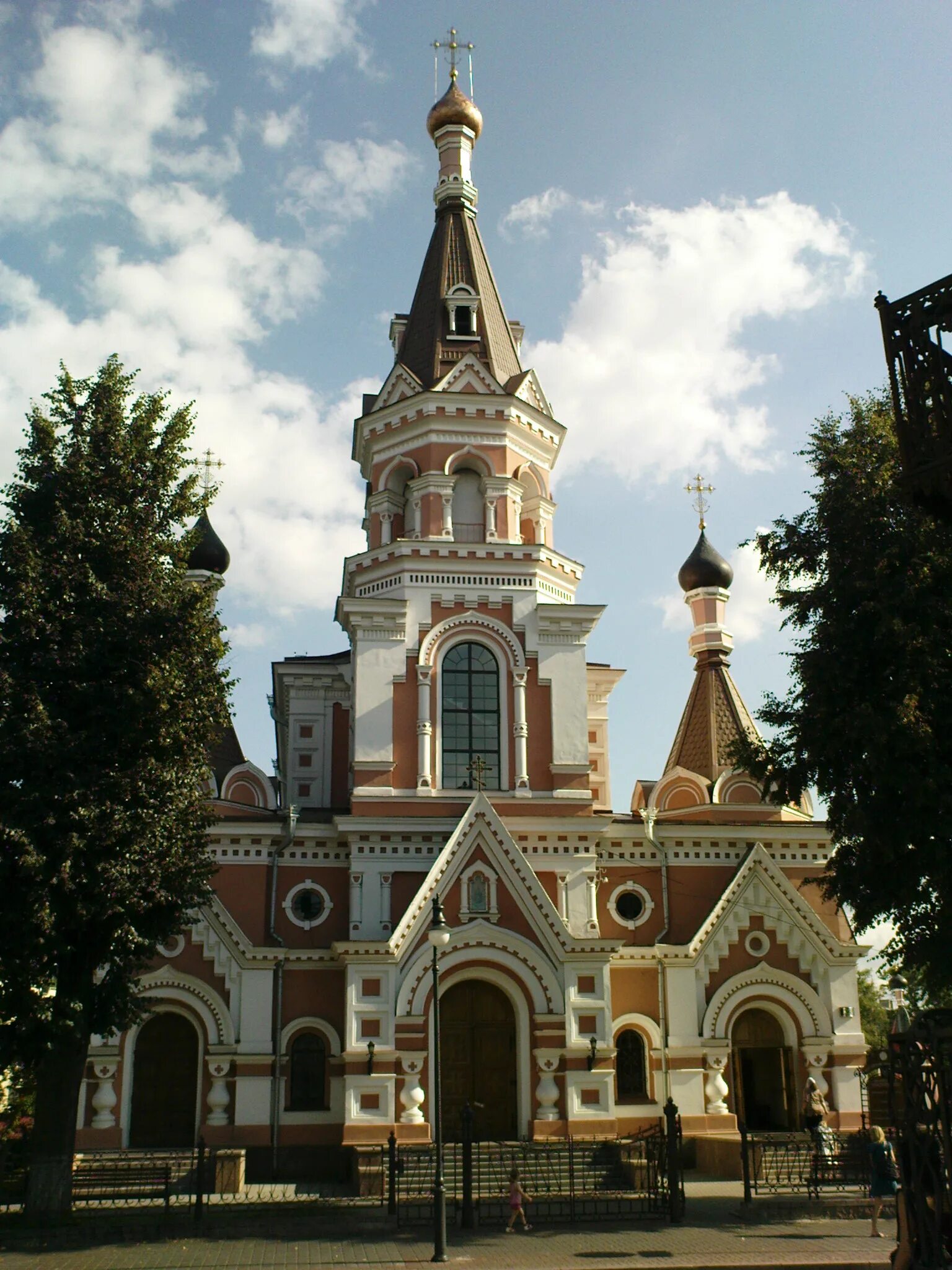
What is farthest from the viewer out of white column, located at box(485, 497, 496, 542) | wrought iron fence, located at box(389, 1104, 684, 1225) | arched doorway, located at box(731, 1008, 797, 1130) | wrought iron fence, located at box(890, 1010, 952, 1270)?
white column, located at box(485, 497, 496, 542)

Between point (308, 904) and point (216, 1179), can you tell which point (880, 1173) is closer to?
point (216, 1179)

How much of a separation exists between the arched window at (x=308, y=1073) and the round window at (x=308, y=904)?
7.19 feet

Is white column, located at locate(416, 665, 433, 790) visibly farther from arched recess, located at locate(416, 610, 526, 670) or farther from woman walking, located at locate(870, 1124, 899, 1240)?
woman walking, located at locate(870, 1124, 899, 1240)

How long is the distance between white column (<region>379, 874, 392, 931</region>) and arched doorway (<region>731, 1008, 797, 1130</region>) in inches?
278

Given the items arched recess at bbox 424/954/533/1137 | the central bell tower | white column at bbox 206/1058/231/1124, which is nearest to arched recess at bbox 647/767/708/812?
the central bell tower

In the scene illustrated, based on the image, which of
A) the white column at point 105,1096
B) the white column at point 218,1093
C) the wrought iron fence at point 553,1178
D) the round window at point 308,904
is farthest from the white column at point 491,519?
the white column at point 105,1096

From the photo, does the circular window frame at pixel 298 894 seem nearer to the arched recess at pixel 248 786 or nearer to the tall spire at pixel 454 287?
the arched recess at pixel 248 786

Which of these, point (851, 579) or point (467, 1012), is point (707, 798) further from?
point (851, 579)

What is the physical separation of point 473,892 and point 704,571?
38.1ft

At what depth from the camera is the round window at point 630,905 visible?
25.0m

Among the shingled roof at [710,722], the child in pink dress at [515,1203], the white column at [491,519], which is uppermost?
the white column at [491,519]

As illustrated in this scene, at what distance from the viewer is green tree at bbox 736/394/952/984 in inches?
666

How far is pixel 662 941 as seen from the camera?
24703mm

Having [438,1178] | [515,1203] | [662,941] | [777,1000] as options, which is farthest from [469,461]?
[438,1178]
